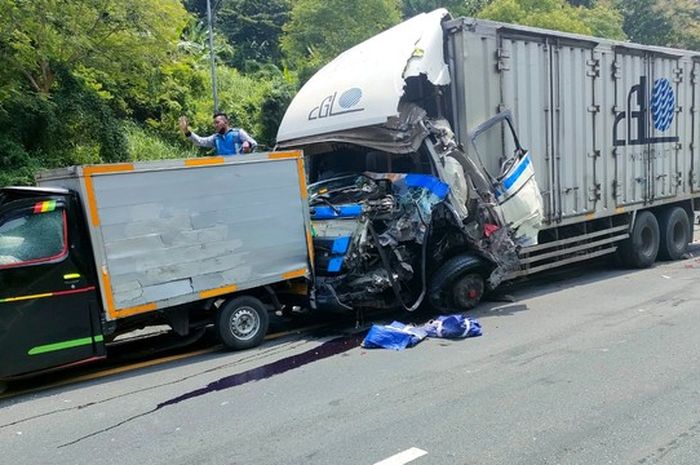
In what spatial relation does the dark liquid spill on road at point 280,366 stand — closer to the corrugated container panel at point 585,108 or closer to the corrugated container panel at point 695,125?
the corrugated container panel at point 585,108

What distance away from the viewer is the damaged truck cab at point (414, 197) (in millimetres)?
7137

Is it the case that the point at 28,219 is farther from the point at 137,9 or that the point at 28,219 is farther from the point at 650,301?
the point at 137,9

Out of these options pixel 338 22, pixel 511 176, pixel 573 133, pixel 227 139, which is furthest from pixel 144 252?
pixel 338 22

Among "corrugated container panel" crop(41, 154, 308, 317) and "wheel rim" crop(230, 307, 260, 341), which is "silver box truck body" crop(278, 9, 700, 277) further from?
"wheel rim" crop(230, 307, 260, 341)

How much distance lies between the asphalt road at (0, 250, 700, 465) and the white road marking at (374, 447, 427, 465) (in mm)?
13

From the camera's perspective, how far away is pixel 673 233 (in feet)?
37.1

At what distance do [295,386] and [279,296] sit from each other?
2.06m

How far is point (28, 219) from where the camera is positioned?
5496 millimetres

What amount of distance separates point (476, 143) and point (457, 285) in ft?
5.90

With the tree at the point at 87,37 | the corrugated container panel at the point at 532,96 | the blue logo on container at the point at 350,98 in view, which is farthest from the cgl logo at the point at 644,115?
the tree at the point at 87,37

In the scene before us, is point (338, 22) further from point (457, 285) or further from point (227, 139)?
point (457, 285)

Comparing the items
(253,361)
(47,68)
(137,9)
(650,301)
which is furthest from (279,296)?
(47,68)

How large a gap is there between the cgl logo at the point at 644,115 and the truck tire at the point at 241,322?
253 inches

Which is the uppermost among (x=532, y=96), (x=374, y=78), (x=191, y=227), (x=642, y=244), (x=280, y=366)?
(x=374, y=78)
